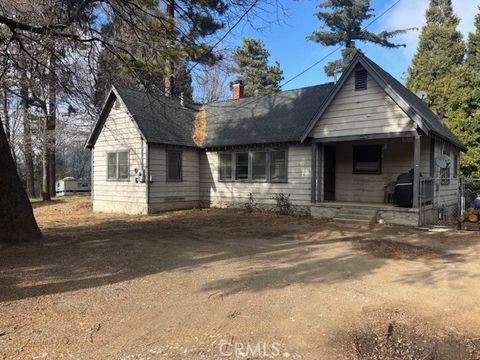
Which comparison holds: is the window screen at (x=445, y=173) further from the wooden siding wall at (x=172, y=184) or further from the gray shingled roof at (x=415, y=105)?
the wooden siding wall at (x=172, y=184)

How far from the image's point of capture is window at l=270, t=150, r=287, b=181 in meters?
14.9

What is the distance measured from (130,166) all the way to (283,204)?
6.32 metres

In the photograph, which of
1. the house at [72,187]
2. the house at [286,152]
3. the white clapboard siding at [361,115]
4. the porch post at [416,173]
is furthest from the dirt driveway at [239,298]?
the house at [72,187]

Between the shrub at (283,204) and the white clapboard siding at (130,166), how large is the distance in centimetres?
510

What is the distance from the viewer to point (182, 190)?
54.7ft

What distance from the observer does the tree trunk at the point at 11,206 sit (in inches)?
299

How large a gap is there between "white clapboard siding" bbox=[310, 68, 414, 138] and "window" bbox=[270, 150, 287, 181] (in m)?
1.82

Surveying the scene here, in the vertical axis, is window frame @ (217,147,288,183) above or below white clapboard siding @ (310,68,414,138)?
below

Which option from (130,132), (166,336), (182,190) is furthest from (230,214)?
(166,336)

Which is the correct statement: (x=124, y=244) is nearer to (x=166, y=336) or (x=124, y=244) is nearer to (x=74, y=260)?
(x=74, y=260)

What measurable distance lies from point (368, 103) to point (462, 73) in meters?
17.4

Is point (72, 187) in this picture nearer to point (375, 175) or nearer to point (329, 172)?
point (329, 172)

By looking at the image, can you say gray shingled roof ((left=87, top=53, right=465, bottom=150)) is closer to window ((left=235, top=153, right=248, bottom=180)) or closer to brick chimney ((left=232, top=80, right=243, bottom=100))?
window ((left=235, top=153, right=248, bottom=180))

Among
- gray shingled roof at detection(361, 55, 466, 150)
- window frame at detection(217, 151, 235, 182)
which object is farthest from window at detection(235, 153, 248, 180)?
gray shingled roof at detection(361, 55, 466, 150)
